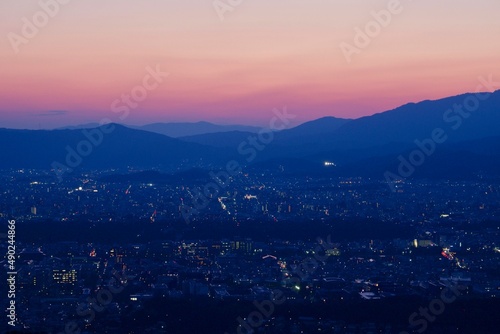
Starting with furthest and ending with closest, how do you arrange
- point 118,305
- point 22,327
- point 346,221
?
point 346,221 < point 118,305 < point 22,327

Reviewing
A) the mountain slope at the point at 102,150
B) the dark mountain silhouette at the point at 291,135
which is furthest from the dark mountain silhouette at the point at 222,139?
the mountain slope at the point at 102,150

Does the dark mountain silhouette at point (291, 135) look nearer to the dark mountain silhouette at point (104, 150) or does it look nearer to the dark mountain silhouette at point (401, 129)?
the dark mountain silhouette at point (401, 129)

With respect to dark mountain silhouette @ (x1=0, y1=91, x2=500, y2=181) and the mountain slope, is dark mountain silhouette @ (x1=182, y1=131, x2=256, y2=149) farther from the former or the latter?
the mountain slope

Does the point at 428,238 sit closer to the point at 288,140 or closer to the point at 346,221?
the point at 346,221

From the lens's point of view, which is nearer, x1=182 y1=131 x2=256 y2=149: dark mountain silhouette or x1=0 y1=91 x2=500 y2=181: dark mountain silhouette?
x1=0 y1=91 x2=500 y2=181: dark mountain silhouette

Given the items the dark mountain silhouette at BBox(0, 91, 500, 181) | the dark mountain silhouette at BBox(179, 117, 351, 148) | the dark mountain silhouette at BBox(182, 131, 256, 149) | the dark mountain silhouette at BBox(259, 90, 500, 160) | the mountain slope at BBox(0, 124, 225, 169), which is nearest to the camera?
the dark mountain silhouette at BBox(0, 91, 500, 181)

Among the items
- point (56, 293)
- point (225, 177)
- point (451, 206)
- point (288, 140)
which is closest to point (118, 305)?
point (56, 293)

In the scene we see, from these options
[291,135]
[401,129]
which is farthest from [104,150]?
[401,129]

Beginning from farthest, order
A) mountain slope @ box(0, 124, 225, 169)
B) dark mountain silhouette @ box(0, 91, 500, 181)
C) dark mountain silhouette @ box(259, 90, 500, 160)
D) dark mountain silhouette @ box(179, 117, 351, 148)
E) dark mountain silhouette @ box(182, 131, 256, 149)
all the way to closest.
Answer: dark mountain silhouette @ box(179, 117, 351, 148)
dark mountain silhouette @ box(182, 131, 256, 149)
dark mountain silhouette @ box(259, 90, 500, 160)
mountain slope @ box(0, 124, 225, 169)
dark mountain silhouette @ box(0, 91, 500, 181)

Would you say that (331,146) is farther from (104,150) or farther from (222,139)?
(104,150)

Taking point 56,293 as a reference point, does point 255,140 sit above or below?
above

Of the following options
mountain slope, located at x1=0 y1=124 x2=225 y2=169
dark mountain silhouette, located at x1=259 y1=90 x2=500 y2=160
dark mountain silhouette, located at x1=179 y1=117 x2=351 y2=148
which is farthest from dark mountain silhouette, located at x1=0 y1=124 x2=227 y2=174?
dark mountain silhouette, located at x1=259 y1=90 x2=500 y2=160
